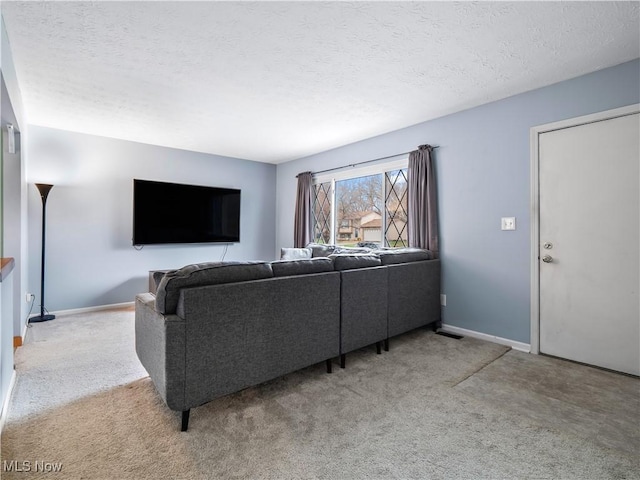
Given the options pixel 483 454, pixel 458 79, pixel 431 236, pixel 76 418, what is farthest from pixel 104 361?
pixel 458 79

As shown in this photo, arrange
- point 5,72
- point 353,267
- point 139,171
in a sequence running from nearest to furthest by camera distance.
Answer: point 5,72 < point 353,267 < point 139,171

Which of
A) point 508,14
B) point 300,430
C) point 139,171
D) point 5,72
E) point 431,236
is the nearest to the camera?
point 300,430

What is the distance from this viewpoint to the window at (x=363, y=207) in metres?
4.13

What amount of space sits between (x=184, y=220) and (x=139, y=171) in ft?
3.00

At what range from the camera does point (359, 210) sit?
4.71 m

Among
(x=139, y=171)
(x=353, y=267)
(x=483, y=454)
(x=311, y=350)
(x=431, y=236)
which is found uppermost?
(x=139, y=171)

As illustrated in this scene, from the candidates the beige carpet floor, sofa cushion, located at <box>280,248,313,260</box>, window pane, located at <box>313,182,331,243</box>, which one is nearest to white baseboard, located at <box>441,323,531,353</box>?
the beige carpet floor

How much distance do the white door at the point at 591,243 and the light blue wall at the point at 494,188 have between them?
0.16 metres

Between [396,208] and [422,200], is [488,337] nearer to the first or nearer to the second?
[422,200]

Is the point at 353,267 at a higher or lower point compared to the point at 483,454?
higher

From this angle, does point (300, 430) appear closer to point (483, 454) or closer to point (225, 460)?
point (225, 460)

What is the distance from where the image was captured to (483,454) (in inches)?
60.8

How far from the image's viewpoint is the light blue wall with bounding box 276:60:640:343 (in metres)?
2.67

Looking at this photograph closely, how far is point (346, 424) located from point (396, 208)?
2.93 m
